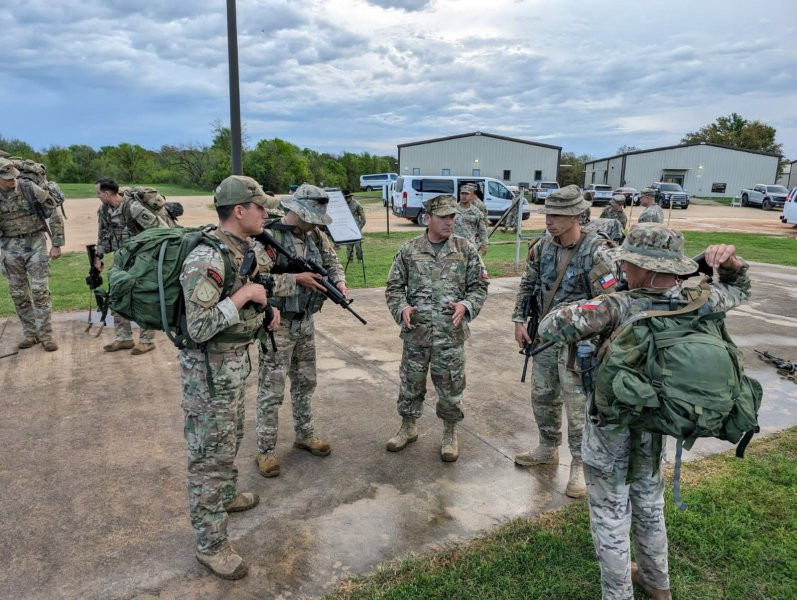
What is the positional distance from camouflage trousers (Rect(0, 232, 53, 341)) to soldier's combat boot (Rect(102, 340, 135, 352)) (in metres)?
0.65

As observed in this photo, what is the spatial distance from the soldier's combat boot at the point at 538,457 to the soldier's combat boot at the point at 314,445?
1.37 meters

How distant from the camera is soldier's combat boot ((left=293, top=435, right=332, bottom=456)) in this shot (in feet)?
12.4

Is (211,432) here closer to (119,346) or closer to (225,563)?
(225,563)

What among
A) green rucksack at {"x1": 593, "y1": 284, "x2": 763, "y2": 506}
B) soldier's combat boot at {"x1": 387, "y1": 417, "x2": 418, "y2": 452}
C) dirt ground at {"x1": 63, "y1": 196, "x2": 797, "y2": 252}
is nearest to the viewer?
green rucksack at {"x1": 593, "y1": 284, "x2": 763, "y2": 506}

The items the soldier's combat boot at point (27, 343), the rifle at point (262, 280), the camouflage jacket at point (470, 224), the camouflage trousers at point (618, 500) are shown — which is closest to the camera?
the camouflage trousers at point (618, 500)

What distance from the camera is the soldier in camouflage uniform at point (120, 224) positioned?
5633mm

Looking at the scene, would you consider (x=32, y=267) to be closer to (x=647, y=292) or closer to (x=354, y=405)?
(x=354, y=405)

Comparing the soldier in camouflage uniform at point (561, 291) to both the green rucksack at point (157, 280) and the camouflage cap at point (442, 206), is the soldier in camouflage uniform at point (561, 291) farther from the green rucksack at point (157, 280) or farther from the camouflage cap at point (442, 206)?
the green rucksack at point (157, 280)

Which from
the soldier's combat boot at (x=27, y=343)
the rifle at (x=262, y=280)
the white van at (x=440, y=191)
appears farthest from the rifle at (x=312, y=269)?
the white van at (x=440, y=191)

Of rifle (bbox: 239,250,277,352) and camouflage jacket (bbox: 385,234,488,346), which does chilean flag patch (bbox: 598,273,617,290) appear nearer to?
camouflage jacket (bbox: 385,234,488,346)

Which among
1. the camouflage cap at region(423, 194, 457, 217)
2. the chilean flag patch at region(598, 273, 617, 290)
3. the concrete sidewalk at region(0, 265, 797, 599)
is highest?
the camouflage cap at region(423, 194, 457, 217)

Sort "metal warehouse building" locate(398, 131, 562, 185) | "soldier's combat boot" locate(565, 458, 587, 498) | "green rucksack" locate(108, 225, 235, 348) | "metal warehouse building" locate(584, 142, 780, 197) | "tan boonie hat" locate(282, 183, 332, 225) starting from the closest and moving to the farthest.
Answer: "green rucksack" locate(108, 225, 235, 348) < "soldier's combat boot" locate(565, 458, 587, 498) < "tan boonie hat" locate(282, 183, 332, 225) < "metal warehouse building" locate(584, 142, 780, 197) < "metal warehouse building" locate(398, 131, 562, 185)

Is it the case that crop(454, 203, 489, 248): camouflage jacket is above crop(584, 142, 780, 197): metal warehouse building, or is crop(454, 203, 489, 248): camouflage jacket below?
below

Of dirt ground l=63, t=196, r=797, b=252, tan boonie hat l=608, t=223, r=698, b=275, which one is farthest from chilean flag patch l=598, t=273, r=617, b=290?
dirt ground l=63, t=196, r=797, b=252
